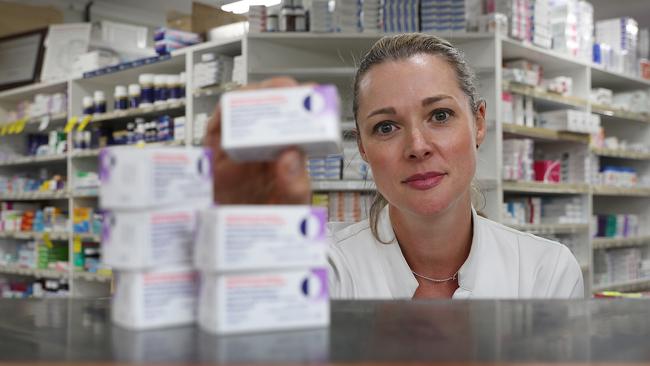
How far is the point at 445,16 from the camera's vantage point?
4211mm

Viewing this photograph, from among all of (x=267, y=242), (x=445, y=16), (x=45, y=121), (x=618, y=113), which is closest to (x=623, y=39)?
(x=618, y=113)

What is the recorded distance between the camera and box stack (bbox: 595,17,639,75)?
6.09 m

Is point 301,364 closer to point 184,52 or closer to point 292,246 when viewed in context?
point 292,246

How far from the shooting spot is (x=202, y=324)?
0.77 meters

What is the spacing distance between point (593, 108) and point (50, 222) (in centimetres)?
483

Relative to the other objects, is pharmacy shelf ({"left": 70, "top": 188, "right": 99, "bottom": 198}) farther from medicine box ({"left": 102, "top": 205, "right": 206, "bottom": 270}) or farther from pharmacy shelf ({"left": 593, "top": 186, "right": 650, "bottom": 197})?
medicine box ({"left": 102, "top": 205, "right": 206, "bottom": 270})

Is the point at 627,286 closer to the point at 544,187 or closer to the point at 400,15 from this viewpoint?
the point at 544,187

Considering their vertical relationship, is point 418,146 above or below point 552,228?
above

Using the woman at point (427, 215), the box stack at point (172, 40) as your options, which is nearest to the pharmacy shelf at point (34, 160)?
the box stack at point (172, 40)

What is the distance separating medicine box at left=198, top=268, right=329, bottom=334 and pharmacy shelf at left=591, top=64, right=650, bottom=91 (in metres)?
5.25

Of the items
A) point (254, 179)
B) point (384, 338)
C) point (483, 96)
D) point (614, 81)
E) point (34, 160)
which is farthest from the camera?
point (614, 81)

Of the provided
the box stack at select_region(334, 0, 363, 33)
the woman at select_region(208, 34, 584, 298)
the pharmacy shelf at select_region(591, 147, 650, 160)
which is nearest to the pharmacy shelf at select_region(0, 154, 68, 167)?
the box stack at select_region(334, 0, 363, 33)

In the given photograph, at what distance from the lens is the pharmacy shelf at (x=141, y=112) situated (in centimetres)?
482

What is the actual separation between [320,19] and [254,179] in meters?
3.39
